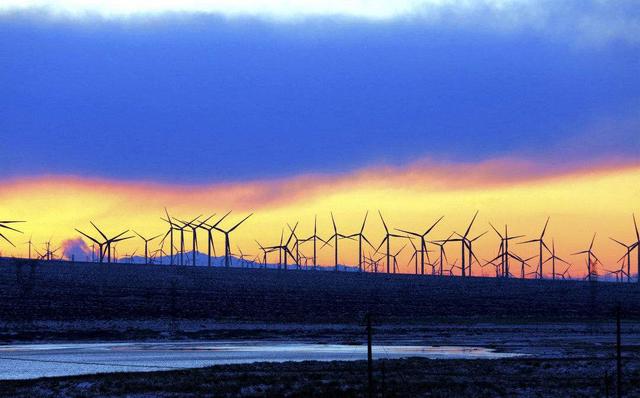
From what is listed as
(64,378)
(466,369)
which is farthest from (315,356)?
(64,378)

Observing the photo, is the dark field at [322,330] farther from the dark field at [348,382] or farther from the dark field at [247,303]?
the dark field at [247,303]

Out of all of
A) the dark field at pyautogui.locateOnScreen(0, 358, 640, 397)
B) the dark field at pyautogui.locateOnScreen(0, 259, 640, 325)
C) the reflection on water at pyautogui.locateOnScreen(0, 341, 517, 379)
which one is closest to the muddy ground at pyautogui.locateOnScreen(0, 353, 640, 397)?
the dark field at pyautogui.locateOnScreen(0, 358, 640, 397)

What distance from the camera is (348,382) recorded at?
4225 cm

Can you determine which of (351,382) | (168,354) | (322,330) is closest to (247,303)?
(322,330)

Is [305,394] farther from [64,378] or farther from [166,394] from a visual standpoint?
[64,378]

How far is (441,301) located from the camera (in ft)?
550

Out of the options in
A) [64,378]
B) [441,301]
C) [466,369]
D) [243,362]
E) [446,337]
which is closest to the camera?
[64,378]

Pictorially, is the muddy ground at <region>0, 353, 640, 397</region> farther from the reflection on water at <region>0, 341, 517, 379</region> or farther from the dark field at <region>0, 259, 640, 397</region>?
the reflection on water at <region>0, 341, 517, 379</region>

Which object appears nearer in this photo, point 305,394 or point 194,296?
point 305,394

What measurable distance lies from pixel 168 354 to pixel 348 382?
22561mm

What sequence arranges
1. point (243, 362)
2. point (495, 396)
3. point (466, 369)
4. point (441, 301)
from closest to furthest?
1. point (495, 396)
2. point (466, 369)
3. point (243, 362)
4. point (441, 301)

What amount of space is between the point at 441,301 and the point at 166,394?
429ft

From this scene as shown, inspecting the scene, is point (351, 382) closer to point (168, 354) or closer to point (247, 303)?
point (168, 354)

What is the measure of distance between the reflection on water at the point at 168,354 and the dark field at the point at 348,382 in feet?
16.6
